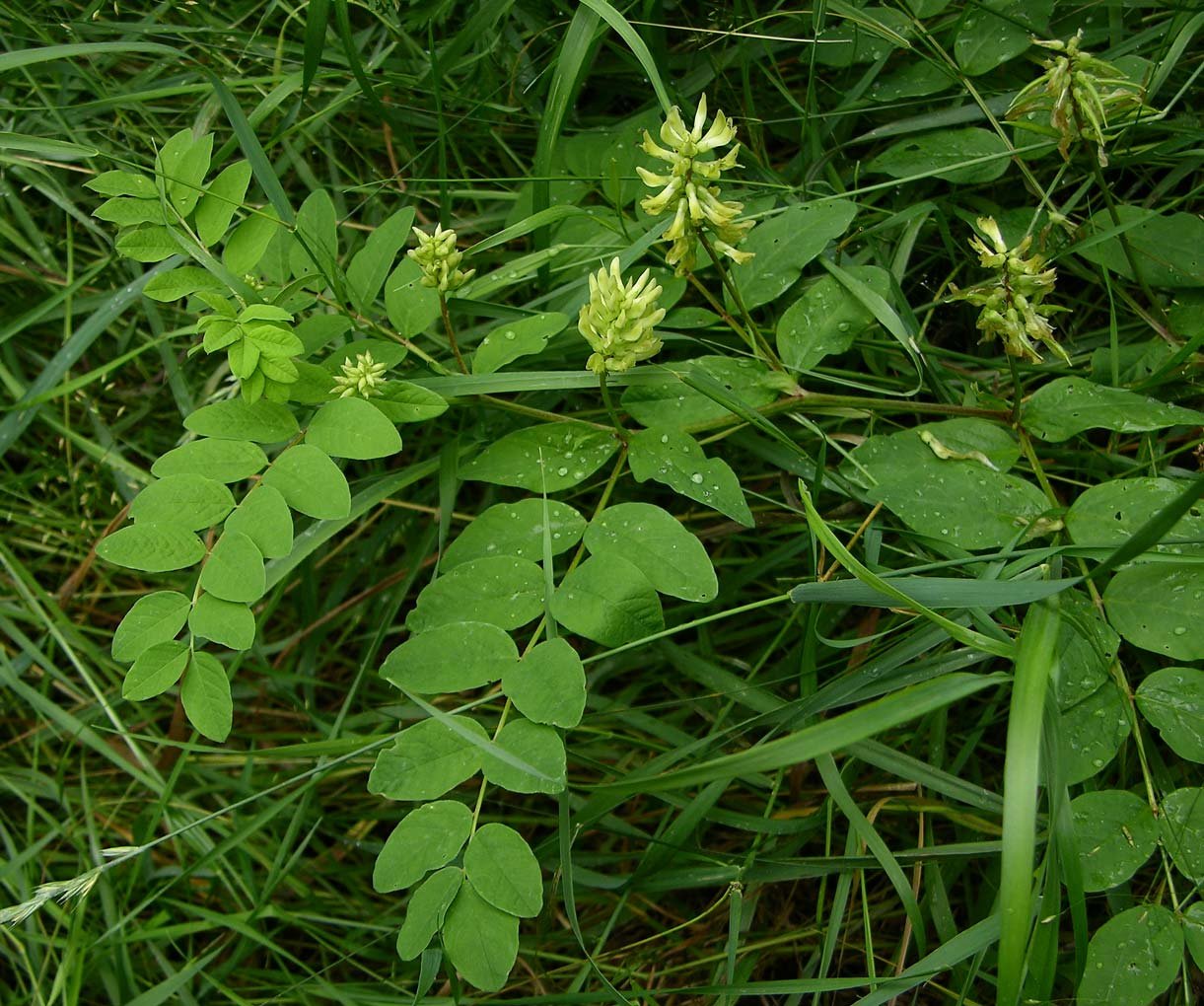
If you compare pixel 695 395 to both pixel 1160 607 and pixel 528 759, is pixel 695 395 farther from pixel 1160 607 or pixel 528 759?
pixel 1160 607

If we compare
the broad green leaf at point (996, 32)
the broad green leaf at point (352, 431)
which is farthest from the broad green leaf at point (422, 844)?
the broad green leaf at point (996, 32)

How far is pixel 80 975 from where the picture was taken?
220 cm

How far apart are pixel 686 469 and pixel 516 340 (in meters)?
0.37

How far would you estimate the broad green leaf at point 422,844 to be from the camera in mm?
1446

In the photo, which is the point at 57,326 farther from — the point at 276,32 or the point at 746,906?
the point at 746,906

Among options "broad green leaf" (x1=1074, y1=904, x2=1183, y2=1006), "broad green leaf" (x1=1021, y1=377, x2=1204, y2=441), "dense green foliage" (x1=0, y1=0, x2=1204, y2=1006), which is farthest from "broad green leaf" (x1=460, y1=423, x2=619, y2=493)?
"broad green leaf" (x1=1074, y1=904, x2=1183, y2=1006)

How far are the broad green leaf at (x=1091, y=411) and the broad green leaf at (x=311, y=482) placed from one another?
117 cm

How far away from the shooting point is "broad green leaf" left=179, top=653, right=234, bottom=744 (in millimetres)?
1500

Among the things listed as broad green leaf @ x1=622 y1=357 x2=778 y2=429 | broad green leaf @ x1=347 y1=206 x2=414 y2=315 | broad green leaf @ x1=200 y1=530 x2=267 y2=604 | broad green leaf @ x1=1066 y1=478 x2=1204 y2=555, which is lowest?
broad green leaf @ x1=1066 y1=478 x2=1204 y2=555

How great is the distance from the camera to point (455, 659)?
1.56 m

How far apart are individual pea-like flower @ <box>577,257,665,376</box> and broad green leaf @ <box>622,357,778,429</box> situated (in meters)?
0.21

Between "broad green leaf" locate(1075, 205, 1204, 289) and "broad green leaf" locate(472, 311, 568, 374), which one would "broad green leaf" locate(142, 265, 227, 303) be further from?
"broad green leaf" locate(1075, 205, 1204, 289)

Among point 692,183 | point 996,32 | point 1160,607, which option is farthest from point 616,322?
point 996,32

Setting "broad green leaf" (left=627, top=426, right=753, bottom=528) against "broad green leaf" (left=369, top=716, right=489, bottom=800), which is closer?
"broad green leaf" (left=369, top=716, right=489, bottom=800)
